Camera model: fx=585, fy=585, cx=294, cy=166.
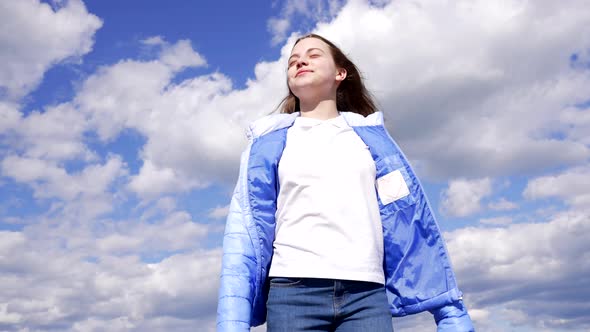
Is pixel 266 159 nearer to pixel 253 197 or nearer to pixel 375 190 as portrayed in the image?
pixel 253 197

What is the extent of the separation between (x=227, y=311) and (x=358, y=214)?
1.29m

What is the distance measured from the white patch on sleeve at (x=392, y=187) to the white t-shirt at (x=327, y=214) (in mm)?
141

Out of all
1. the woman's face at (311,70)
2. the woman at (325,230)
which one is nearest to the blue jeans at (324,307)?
the woman at (325,230)

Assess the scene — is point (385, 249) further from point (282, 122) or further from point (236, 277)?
point (282, 122)

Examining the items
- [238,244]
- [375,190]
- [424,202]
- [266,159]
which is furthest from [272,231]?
[424,202]

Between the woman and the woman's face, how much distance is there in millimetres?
11

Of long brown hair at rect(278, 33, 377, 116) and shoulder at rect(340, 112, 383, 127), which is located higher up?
long brown hair at rect(278, 33, 377, 116)

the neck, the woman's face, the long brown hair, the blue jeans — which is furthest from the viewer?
the long brown hair

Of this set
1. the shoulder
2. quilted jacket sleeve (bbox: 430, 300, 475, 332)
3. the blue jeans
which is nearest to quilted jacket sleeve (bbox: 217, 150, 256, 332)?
the blue jeans

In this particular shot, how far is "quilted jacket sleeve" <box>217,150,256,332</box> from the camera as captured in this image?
4574 mm

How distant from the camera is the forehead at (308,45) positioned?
225 inches

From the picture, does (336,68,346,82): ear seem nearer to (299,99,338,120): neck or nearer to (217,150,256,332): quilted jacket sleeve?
(299,99,338,120): neck

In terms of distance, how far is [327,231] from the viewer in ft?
15.1

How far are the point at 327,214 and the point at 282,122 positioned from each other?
1310mm
